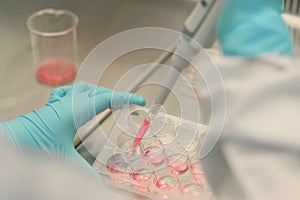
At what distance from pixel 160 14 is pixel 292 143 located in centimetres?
94

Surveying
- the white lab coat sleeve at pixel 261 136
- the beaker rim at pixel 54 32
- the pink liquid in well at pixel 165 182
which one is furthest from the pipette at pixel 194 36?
the beaker rim at pixel 54 32

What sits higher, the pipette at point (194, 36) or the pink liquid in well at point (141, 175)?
the pipette at point (194, 36)

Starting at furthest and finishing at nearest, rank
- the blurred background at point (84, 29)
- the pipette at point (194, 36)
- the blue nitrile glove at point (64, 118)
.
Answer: the blurred background at point (84, 29) < the pipette at point (194, 36) < the blue nitrile glove at point (64, 118)

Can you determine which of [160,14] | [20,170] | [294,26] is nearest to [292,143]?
[20,170]

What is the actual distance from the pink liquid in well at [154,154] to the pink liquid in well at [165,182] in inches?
1.4

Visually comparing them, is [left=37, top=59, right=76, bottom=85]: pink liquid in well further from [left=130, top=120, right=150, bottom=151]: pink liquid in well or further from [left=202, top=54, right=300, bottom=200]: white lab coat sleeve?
[left=202, top=54, right=300, bottom=200]: white lab coat sleeve

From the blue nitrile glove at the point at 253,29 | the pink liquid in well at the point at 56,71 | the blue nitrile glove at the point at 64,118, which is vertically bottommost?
the pink liquid in well at the point at 56,71

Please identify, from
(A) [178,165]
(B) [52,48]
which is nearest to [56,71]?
(B) [52,48]

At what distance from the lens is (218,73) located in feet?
2.48

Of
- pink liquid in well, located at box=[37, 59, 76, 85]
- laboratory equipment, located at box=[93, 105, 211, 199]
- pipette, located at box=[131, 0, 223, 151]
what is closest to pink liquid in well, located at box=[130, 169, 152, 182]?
laboratory equipment, located at box=[93, 105, 211, 199]

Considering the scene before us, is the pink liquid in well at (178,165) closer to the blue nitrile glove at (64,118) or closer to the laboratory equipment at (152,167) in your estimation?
the laboratory equipment at (152,167)

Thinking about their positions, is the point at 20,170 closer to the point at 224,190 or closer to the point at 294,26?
the point at 224,190

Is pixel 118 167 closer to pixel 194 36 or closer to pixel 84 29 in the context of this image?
pixel 194 36

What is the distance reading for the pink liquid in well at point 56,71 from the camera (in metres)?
1.33
